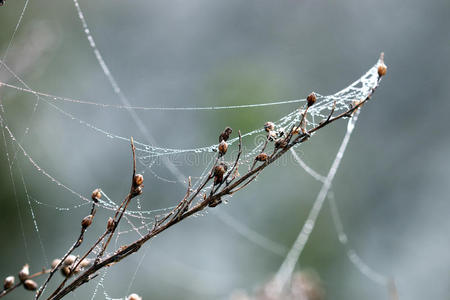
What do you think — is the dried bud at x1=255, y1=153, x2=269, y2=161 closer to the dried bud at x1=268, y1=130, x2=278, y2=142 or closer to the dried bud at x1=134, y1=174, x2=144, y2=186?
the dried bud at x1=268, y1=130, x2=278, y2=142

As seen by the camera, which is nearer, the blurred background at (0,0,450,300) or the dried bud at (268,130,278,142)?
the dried bud at (268,130,278,142)

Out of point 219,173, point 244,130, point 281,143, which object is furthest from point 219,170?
point 244,130

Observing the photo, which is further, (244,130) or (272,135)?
(244,130)

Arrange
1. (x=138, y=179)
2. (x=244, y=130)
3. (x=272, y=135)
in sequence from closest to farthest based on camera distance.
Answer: (x=138, y=179), (x=272, y=135), (x=244, y=130)

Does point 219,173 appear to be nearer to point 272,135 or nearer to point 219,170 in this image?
point 219,170

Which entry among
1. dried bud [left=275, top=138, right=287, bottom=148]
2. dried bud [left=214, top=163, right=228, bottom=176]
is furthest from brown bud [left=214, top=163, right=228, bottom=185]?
dried bud [left=275, top=138, right=287, bottom=148]

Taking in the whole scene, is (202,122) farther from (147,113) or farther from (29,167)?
(29,167)

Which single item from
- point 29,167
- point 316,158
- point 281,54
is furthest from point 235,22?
point 29,167

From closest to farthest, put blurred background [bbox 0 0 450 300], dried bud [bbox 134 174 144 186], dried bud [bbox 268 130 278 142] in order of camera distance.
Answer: dried bud [bbox 134 174 144 186], dried bud [bbox 268 130 278 142], blurred background [bbox 0 0 450 300]
